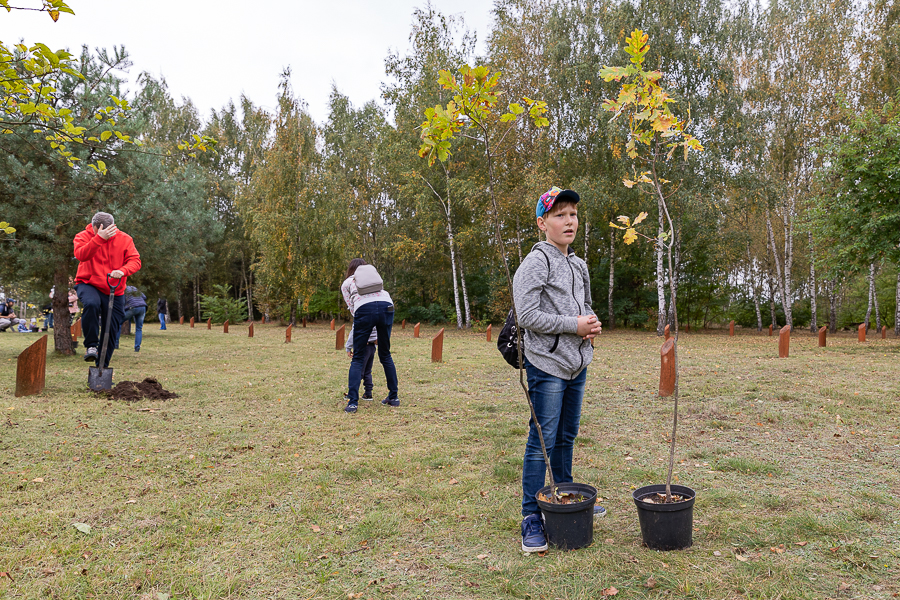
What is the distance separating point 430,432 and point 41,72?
181 inches

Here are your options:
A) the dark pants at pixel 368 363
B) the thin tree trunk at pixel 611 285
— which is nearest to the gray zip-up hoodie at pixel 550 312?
the dark pants at pixel 368 363

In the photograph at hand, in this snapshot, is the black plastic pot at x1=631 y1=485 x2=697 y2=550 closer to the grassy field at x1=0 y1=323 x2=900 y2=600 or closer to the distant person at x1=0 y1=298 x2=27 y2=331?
the grassy field at x1=0 y1=323 x2=900 y2=600

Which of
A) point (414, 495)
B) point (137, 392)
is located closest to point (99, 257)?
point (137, 392)

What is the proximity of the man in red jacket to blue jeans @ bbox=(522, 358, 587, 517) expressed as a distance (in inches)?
235

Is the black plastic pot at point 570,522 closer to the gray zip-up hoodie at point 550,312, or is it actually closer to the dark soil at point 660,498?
the dark soil at point 660,498

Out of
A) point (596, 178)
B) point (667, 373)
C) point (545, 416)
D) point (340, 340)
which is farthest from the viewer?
point (596, 178)

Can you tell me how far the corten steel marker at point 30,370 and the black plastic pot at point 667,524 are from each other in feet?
23.7

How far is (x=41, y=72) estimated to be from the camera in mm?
4254

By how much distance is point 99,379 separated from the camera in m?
6.96

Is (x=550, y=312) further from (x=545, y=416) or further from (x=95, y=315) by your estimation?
(x=95, y=315)

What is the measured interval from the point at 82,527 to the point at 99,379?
4.59m

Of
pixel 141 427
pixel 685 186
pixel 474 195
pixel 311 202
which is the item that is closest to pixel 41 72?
pixel 141 427

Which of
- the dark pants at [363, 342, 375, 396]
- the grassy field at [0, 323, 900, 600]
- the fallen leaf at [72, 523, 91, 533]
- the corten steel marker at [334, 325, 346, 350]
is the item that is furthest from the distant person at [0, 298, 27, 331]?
the fallen leaf at [72, 523, 91, 533]

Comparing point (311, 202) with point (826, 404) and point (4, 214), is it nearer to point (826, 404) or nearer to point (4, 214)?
point (4, 214)
